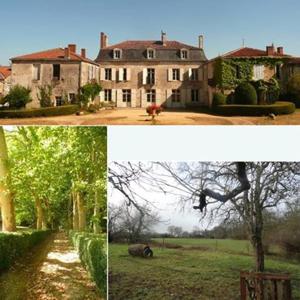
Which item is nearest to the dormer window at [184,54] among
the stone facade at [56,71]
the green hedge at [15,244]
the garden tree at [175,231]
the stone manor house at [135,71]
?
the stone manor house at [135,71]

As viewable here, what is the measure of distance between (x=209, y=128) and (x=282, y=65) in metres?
2.36

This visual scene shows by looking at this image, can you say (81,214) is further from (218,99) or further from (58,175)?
(218,99)

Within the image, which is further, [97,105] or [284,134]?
[97,105]

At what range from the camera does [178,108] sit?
830cm

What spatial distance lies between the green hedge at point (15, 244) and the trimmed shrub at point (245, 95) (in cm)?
497

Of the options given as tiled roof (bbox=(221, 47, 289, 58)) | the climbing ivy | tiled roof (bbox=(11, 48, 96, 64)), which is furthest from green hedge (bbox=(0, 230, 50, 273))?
tiled roof (bbox=(221, 47, 289, 58))

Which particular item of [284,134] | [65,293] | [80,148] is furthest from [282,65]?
[65,293]

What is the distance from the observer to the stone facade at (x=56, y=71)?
26.9 ft

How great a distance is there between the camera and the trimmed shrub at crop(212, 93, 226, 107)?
26.8 ft

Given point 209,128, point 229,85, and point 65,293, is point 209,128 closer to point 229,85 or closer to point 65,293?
point 229,85

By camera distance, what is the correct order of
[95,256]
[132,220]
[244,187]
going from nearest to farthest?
[95,256] < [132,220] < [244,187]

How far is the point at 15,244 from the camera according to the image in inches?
294

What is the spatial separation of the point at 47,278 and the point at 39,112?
131 inches

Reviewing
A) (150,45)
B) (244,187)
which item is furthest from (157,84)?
(244,187)
